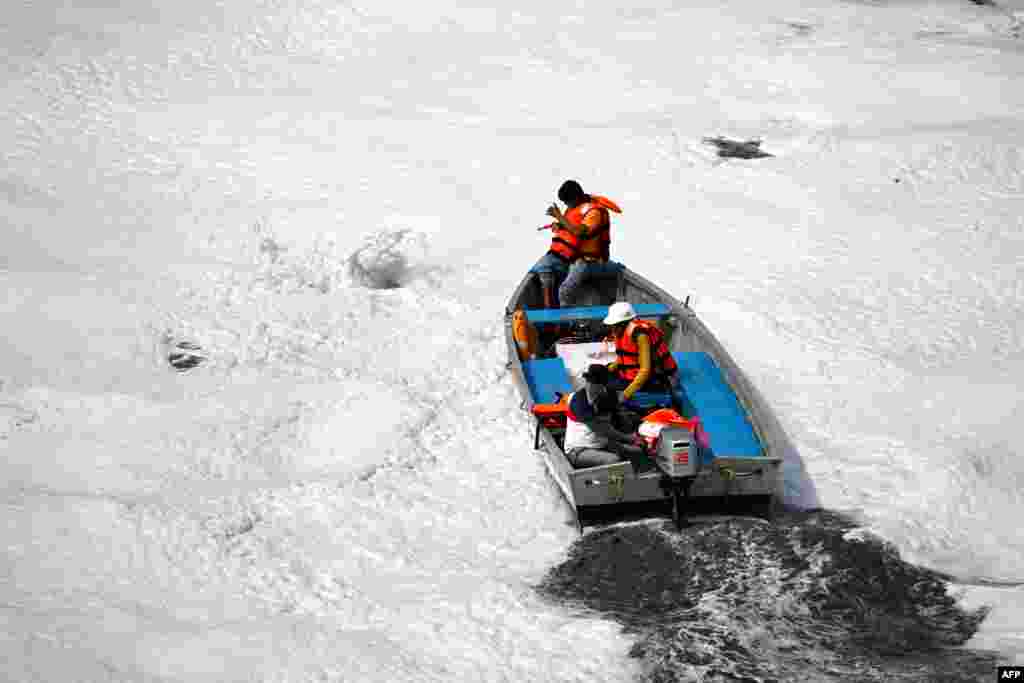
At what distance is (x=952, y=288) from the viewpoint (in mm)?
17438

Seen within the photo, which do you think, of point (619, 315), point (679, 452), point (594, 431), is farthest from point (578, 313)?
point (679, 452)

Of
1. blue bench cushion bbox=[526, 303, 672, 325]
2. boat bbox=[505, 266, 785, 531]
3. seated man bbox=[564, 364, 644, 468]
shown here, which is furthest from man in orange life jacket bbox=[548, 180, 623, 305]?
seated man bbox=[564, 364, 644, 468]

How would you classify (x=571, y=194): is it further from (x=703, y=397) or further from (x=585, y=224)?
(x=703, y=397)

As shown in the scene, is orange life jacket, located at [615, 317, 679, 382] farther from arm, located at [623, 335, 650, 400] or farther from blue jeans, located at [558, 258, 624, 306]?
blue jeans, located at [558, 258, 624, 306]

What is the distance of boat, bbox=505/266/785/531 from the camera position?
10867mm

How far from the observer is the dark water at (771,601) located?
30.8 feet

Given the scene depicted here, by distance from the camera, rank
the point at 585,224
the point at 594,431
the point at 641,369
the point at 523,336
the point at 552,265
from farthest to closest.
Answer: the point at 552,265
the point at 585,224
the point at 523,336
the point at 641,369
the point at 594,431

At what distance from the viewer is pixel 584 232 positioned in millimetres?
14789

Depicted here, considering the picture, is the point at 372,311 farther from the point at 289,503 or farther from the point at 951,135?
the point at 951,135

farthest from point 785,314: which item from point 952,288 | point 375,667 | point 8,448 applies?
point 8,448

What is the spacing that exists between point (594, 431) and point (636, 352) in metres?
1.21

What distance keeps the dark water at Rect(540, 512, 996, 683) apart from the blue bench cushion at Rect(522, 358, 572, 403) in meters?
1.90

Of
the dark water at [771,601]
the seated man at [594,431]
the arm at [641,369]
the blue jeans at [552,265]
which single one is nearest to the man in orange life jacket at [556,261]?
the blue jeans at [552,265]

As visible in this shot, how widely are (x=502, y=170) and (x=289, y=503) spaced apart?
10.1m
